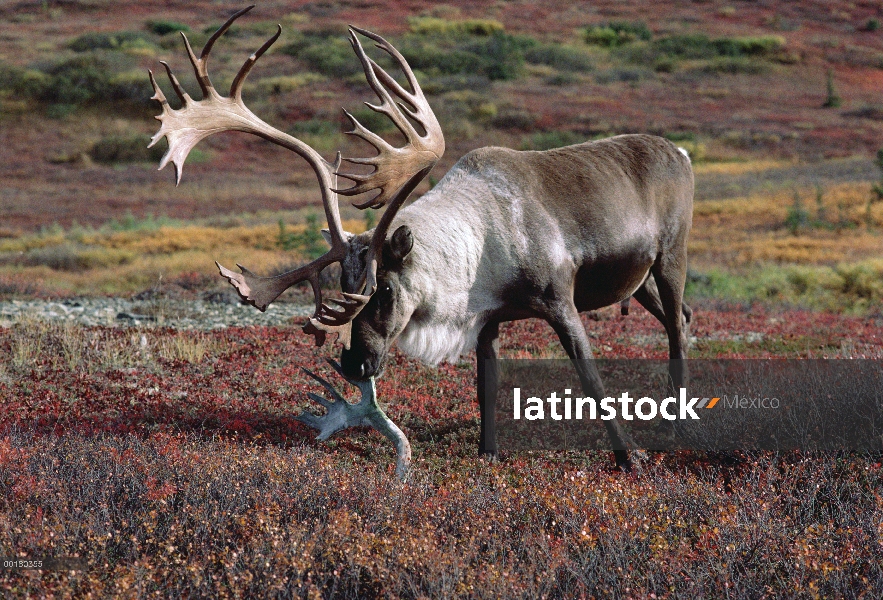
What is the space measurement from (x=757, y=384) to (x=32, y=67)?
5038 centimetres

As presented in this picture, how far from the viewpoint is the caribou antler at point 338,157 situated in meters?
5.45

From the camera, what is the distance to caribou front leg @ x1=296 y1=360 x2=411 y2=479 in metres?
5.97

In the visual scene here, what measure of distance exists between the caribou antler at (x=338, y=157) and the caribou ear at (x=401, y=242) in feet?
0.28

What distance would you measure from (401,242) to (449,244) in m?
0.47

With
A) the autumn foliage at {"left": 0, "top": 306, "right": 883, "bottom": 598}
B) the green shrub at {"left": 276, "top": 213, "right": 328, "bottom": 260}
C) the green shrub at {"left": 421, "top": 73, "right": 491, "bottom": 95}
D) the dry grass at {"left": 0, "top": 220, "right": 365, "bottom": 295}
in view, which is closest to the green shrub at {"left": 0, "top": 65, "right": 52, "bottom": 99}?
the green shrub at {"left": 421, "top": 73, "right": 491, "bottom": 95}

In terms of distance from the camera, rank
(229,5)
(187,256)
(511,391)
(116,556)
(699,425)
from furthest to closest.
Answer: (229,5), (187,256), (511,391), (699,425), (116,556)

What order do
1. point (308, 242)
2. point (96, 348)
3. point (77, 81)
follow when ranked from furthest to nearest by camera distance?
point (77, 81) → point (308, 242) → point (96, 348)

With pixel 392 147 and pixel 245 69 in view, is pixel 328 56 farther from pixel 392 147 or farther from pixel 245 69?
pixel 392 147

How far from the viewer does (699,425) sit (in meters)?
6.54

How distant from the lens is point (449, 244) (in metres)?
5.90

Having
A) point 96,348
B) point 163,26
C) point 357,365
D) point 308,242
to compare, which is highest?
point 357,365

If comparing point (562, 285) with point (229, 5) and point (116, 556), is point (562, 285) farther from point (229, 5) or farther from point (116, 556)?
point (229, 5)

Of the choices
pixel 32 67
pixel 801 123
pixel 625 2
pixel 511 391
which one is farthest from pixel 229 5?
pixel 511 391

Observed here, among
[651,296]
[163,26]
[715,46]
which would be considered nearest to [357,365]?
[651,296]
